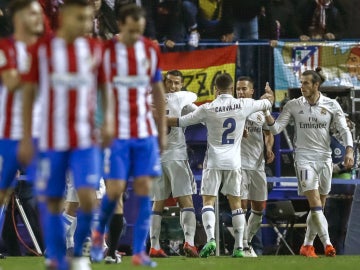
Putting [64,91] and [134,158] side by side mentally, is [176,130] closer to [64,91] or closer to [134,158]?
[134,158]

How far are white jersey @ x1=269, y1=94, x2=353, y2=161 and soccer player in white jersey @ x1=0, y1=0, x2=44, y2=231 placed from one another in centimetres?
564

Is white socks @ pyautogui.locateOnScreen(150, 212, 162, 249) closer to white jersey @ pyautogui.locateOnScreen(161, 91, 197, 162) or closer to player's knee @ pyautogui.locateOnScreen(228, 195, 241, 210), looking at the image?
white jersey @ pyautogui.locateOnScreen(161, 91, 197, 162)

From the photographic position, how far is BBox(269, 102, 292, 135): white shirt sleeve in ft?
50.5

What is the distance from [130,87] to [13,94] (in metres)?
1.17

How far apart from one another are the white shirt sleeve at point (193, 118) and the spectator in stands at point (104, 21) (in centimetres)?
407

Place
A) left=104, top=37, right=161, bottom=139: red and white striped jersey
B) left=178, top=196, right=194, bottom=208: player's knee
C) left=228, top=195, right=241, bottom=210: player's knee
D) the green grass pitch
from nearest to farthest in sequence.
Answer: left=104, top=37, right=161, bottom=139: red and white striped jersey → the green grass pitch → left=228, top=195, right=241, bottom=210: player's knee → left=178, top=196, right=194, bottom=208: player's knee

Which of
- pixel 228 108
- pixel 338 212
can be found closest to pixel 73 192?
pixel 228 108

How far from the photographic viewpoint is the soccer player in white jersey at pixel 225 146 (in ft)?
48.5

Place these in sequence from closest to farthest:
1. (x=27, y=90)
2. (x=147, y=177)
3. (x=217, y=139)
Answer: (x=27, y=90)
(x=147, y=177)
(x=217, y=139)

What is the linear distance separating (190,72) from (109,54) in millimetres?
7431

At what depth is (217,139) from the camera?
49.1 ft

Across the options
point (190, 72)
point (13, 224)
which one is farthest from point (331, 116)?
point (13, 224)

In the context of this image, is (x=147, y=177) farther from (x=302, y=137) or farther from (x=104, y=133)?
(x=302, y=137)

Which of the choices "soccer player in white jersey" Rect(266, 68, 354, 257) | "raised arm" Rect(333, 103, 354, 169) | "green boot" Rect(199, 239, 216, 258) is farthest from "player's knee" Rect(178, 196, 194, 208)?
"raised arm" Rect(333, 103, 354, 169)
